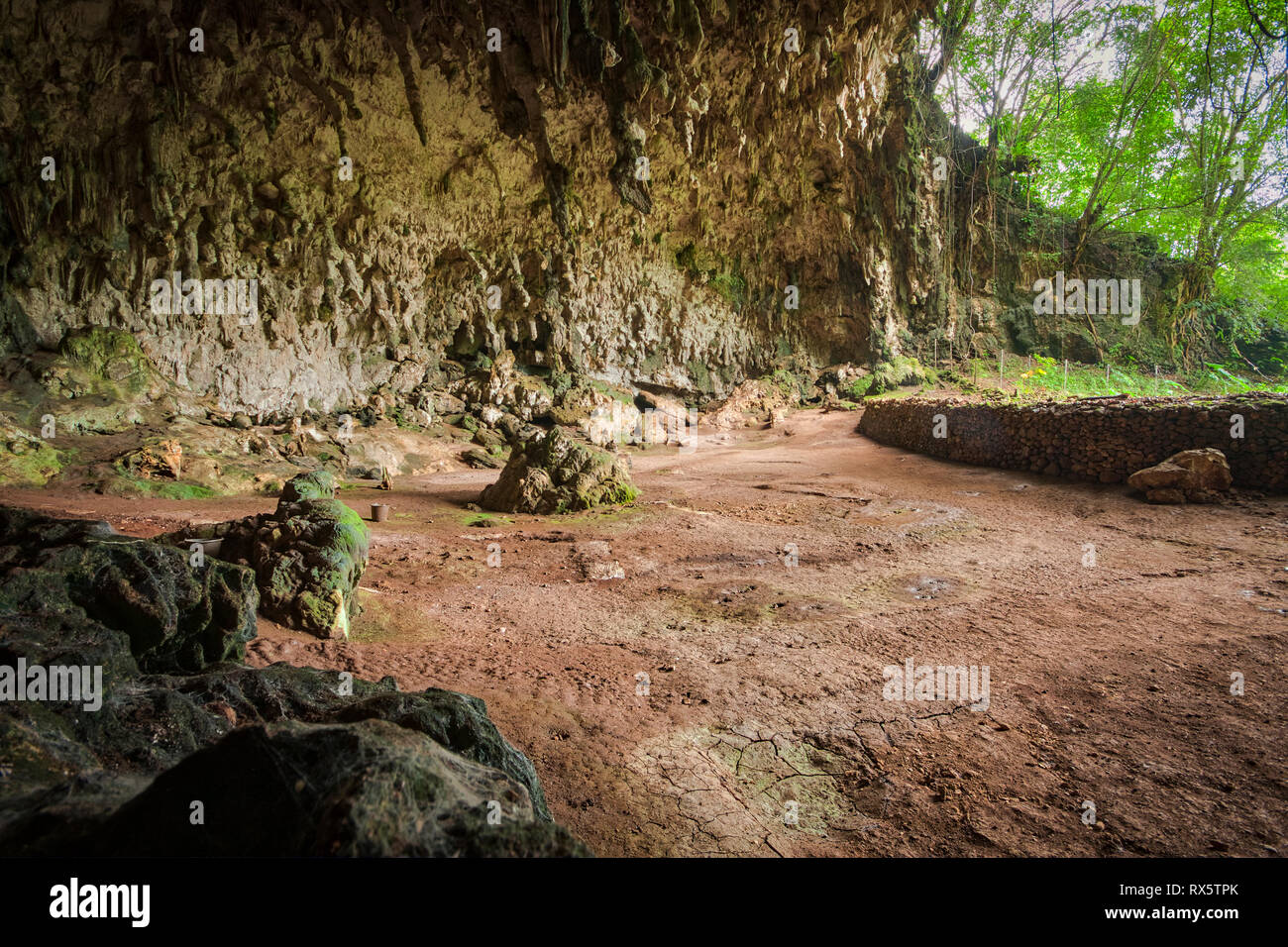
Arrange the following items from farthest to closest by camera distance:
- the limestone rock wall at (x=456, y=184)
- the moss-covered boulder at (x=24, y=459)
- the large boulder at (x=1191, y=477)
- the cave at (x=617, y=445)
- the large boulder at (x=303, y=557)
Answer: the limestone rock wall at (x=456, y=184)
the moss-covered boulder at (x=24, y=459)
the large boulder at (x=1191, y=477)
the large boulder at (x=303, y=557)
the cave at (x=617, y=445)

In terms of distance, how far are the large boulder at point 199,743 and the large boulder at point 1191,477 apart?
416 inches

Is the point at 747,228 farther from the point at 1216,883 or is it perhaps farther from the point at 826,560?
the point at 1216,883

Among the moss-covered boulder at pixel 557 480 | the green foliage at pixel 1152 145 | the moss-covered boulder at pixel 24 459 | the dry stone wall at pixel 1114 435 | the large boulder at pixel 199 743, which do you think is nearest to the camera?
the large boulder at pixel 199 743

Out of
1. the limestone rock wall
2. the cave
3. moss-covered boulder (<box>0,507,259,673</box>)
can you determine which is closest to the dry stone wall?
the cave

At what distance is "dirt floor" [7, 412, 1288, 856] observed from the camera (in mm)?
2902

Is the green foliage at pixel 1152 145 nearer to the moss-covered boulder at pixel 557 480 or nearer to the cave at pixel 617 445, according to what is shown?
the cave at pixel 617 445

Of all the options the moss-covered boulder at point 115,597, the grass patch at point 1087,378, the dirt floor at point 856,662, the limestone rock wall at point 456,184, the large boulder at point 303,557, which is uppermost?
the limestone rock wall at point 456,184

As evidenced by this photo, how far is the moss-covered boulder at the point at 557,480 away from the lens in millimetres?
10473

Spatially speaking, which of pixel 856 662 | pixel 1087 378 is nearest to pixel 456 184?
pixel 856 662

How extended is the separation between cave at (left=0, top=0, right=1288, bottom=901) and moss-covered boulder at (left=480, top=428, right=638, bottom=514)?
89 mm

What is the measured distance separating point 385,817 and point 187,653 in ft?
8.22

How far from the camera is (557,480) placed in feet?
35.3

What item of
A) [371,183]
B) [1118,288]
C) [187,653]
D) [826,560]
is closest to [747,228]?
[371,183]

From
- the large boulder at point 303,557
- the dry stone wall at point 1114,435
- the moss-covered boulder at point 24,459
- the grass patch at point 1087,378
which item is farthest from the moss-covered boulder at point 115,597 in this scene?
the grass patch at point 1087,378
